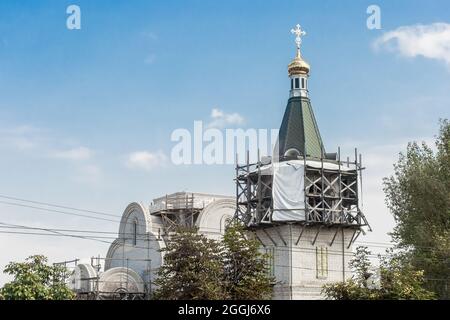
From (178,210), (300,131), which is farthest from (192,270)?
(178,210)

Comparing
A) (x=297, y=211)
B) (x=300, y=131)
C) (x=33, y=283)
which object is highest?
(x=300, y=131)

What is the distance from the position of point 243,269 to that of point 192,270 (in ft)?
8.51

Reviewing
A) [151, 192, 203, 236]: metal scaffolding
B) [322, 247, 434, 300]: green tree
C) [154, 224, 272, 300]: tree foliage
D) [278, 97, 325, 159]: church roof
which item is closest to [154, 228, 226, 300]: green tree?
[154, 224, 272, 300]: tree foliage

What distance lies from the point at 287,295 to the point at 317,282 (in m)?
2.25

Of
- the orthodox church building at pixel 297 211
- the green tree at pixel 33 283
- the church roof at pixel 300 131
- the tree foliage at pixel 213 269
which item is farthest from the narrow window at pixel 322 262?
the green tree at pixel 33 283

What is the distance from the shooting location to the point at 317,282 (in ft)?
164

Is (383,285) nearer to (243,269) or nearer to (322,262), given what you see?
(243,269)

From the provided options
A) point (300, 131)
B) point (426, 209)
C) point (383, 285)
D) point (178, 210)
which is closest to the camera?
point (383, 285)

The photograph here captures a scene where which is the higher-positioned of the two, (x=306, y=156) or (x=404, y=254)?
(x=306, y=156)

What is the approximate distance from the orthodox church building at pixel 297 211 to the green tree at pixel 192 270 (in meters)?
8.45

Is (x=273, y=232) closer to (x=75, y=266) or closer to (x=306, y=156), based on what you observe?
(x=306, y=156)

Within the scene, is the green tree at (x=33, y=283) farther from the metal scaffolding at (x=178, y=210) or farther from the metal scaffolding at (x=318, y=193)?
the metal scaffolding at (x=178, y=210)

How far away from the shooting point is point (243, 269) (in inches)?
1583

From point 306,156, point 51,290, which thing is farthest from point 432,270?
point 51,290
